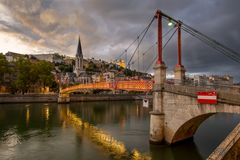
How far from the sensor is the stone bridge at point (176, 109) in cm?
1540

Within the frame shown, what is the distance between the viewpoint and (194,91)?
16453 millimetres

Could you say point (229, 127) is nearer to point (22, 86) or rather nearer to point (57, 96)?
point (57, 96)

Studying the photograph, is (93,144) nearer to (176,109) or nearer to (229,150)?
(176,109)

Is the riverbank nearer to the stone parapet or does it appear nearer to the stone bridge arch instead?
the stone bridge arch

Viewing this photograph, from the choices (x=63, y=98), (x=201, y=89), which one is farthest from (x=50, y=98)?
(x=201, y=89)

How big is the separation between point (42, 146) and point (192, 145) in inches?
508

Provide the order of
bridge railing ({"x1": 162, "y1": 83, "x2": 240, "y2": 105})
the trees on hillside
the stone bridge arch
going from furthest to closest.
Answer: the trees on hillside
the stone bridge arch
bridge railing ({"x1": 162, "y1": 83, "x2": 240, "y2": 105})

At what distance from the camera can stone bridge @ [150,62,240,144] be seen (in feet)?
50.5

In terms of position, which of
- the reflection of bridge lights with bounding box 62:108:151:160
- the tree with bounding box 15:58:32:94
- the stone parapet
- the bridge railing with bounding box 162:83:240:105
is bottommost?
the reflection of bridge lights with bounding box 62:108:151:160

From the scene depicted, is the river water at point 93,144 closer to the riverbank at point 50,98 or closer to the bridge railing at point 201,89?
the bridge railing at point 201,89

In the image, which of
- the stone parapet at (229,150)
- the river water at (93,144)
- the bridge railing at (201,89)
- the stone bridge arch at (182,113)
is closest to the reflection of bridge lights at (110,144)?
→ the river water at (93,144)

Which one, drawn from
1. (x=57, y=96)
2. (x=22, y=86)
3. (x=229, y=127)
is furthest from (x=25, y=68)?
(x=229, y=127)

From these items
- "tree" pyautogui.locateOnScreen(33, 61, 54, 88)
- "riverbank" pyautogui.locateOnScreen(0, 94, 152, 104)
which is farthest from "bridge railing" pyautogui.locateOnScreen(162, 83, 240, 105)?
"tree" pyautogui.locateOnScreen(33, 61, 54, 88)

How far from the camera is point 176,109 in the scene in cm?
1772
